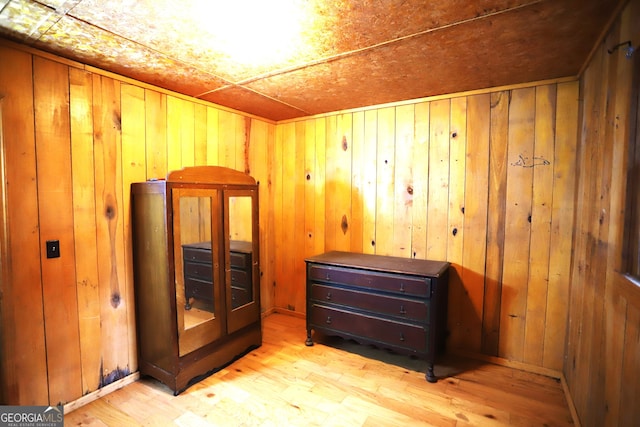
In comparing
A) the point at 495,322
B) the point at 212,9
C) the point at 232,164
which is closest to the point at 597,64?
the point at 495,322

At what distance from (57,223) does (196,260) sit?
822 millimetres

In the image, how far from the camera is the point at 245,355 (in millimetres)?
2480

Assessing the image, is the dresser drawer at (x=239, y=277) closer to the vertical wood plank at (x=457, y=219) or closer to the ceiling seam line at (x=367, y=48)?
the ceiling seam line at (x=367, y=48)

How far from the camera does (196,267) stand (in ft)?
6.90

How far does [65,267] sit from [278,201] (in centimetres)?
195

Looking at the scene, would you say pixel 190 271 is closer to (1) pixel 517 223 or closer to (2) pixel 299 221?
(2) pixel 299 221

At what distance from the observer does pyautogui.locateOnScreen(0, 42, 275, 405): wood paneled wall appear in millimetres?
1603

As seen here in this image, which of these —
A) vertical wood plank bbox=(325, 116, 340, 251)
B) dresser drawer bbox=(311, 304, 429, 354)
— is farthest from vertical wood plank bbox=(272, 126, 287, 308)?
dresser drawer bbox=(311, 304, 429, 354)

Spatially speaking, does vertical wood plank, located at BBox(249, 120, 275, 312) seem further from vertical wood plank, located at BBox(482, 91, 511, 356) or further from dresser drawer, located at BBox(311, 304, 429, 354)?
vertical wood plank, located at BBox(482, 91, 511, 356)

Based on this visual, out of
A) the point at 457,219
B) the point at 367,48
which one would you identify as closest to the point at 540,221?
the point at 457,219

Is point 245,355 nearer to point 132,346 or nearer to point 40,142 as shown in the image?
point 132,346

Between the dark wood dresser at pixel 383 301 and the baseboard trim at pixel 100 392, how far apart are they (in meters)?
1.36

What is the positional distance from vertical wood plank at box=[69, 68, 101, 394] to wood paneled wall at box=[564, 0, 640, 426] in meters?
2.74

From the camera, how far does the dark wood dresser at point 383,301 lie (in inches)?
83.0
